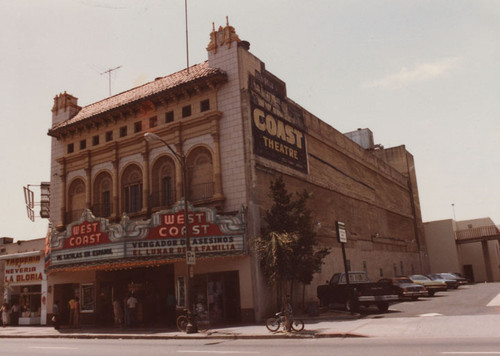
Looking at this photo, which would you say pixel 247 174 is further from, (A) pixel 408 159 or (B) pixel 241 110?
(A) pixel 408 159

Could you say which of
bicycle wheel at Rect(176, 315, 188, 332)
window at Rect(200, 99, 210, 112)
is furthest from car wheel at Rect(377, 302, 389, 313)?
window at Rect(200, 99, 210, 112)

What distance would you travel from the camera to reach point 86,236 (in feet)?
85.8

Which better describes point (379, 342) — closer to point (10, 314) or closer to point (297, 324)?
point (297, 324)

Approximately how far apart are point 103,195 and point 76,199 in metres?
2.70

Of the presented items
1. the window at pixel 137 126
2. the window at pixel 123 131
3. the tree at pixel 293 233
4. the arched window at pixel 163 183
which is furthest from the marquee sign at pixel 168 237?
the window at pixel 123 131

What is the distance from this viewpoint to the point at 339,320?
2056cm

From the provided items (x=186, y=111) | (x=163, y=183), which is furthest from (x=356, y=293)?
(x=186, y=111)

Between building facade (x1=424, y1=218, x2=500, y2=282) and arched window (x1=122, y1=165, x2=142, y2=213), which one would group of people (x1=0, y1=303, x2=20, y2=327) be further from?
building facade (x1=424, y1=218, x2=500, y2=282)

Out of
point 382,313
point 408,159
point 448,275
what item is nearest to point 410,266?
point 448,275

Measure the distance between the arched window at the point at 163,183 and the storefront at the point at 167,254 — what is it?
3476 millimetres

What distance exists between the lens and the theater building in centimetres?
2405

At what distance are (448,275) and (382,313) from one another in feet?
81.2

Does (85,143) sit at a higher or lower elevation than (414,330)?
higher

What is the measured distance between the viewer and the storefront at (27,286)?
32.9 m
